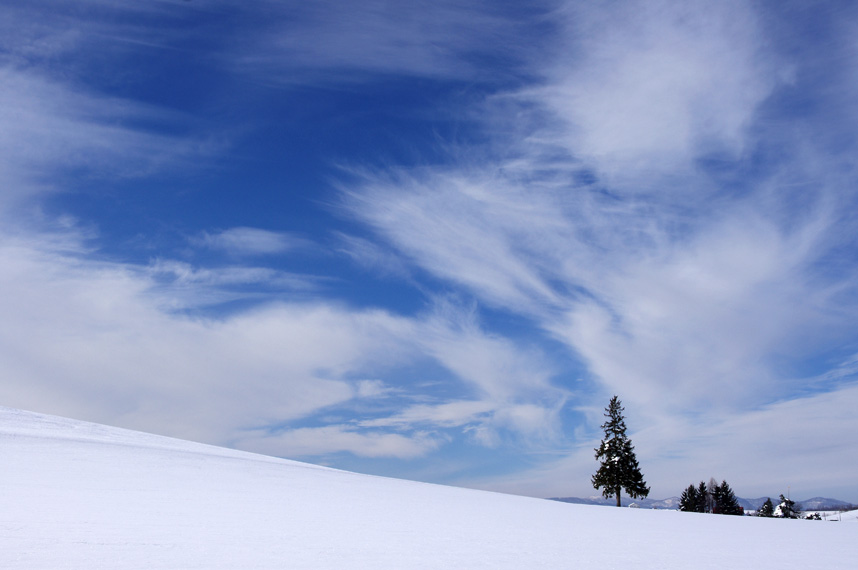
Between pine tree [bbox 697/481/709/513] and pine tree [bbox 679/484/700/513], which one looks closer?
pine tree [bbox 679/484/700/513]

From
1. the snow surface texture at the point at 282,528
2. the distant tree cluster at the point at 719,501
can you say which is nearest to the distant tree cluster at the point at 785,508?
the distant tree cluster at the point at 719,501

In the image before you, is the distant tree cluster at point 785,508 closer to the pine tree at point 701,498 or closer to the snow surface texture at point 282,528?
the pine tree at point 701,498

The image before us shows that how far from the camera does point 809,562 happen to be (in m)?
12.8

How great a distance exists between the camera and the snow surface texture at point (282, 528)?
368 inches

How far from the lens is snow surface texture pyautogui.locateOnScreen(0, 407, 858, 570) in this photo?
936 centimetres

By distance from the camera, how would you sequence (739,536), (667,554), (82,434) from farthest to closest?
(82,434) < (739,536) < (667,554)

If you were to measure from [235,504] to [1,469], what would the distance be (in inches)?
252

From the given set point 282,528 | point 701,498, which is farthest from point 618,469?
point 701,498

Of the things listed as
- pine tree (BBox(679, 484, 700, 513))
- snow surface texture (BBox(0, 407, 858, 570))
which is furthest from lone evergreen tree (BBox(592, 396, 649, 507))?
pine tree (BBox(679, 484, 700, 513))

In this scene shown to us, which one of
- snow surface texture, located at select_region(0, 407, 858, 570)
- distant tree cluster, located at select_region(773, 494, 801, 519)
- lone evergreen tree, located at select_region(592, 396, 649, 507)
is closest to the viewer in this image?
snow surface texture, located at select_region(0, 407, 858, 570)

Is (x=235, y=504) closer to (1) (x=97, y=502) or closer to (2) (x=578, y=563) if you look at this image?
(1) (x=97, y=502)

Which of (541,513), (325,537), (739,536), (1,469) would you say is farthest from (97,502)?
(739,536)

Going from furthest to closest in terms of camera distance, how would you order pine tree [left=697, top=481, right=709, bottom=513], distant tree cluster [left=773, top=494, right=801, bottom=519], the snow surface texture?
pine tree [left=697, top=481, right=709, bottom=513]
distant tree cluster [left=773, top=494, right=801, bottom=519]
the snow surface texture

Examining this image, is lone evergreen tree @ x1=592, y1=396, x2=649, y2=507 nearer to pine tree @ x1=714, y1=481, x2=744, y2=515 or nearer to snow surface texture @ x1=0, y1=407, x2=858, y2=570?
snow surface texture @ x1=0, y1=407, x2=858, y2=570
